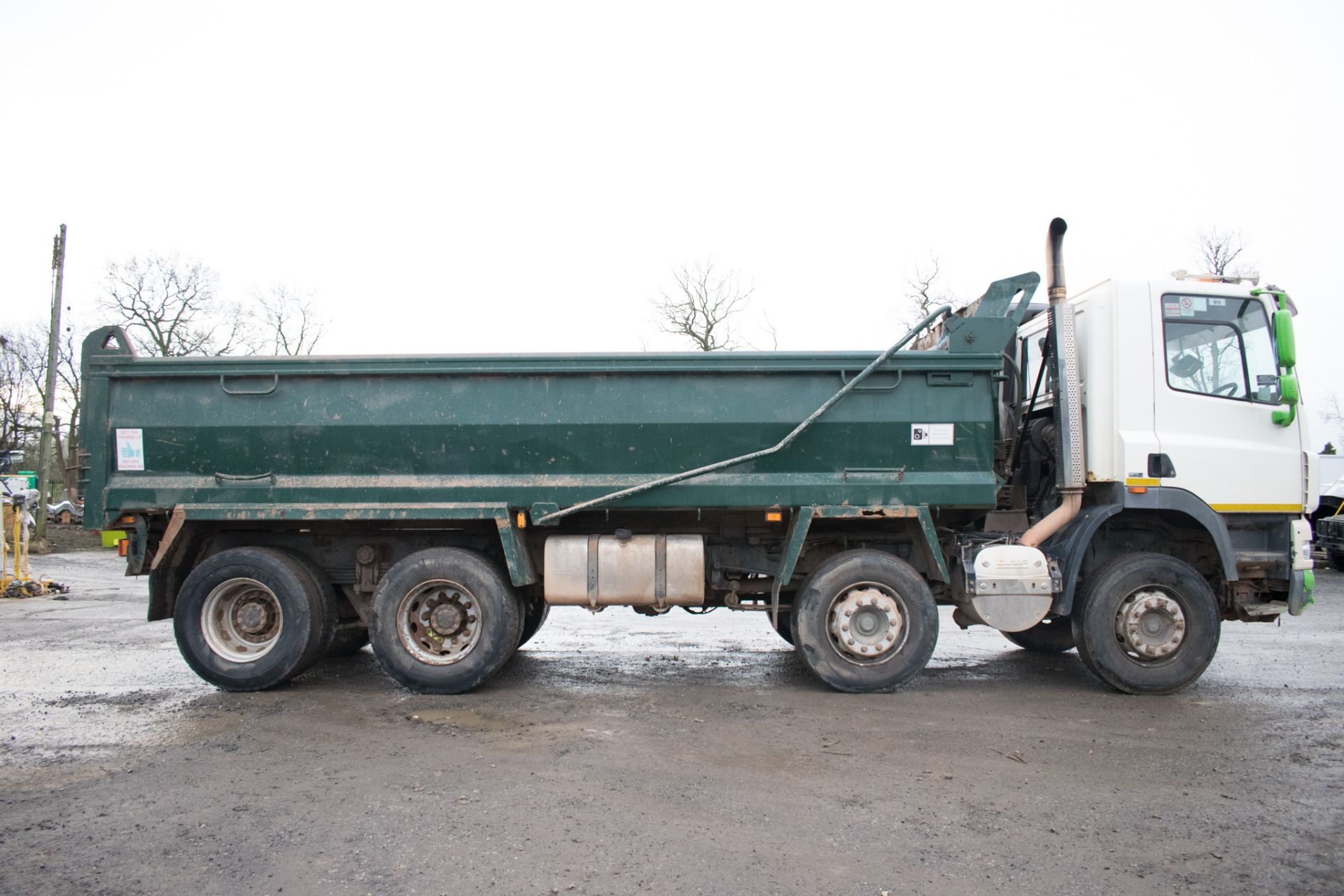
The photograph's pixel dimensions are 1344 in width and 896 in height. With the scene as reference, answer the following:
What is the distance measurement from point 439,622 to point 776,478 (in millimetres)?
2724

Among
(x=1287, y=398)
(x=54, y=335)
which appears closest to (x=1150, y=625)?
(x=1287, y=398)

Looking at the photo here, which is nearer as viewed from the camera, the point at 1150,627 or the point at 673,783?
the point at 673,783

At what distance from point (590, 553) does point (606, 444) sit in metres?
0.83

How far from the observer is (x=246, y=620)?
6.48 m

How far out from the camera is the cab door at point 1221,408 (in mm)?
6219

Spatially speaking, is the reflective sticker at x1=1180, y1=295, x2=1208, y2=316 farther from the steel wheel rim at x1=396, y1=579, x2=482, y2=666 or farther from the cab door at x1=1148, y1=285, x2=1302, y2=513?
the steel wheel rim at x1=396, y1=579, x2=482, y2=666

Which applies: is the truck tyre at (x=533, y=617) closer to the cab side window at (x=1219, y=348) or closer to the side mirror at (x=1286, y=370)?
the cab side window at (x=1219, y=348)

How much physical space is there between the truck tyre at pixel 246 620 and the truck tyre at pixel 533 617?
1699mm

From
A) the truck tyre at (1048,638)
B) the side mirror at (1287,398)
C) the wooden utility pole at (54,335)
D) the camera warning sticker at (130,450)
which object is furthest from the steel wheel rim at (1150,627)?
the wooden utility pole at (54,335)

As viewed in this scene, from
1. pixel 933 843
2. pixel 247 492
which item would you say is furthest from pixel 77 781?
pixel 933 843

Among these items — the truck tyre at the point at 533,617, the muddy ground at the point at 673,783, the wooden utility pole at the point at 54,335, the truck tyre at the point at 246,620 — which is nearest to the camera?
the muddy ground at the point at 673,783

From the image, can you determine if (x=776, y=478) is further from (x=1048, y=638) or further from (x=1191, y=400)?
(x=1048, y=638)

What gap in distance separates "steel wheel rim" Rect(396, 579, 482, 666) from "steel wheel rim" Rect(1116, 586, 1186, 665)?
4723 millimetres

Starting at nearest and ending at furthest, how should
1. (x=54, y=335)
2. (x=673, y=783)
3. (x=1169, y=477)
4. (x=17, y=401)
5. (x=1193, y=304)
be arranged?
(x=673, y=783) < (x=1169, y=477) < (x=1193, y=304) < (x=54, y=335) < (x=17, y=401)
